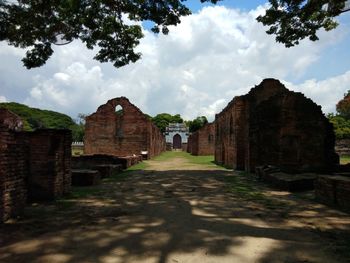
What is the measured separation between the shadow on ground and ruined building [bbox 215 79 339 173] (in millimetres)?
6860

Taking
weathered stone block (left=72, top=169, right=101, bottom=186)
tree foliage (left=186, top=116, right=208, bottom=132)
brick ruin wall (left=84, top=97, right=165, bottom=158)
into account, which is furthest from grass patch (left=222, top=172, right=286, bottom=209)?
tree foliage (left=186, top=116, right=208, bottom=132)

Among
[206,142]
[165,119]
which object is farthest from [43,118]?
[206,142]

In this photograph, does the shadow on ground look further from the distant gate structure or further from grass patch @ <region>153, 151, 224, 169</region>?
the distant gate structure

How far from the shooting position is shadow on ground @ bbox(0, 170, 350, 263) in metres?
4.77

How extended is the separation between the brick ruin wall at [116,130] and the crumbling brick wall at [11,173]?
95.9 feet

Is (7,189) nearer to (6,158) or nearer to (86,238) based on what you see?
(6,158)

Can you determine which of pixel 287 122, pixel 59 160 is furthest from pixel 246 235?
pixel 287 122

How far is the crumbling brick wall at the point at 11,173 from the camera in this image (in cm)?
652

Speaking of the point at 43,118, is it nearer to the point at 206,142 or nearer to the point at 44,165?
the point at 206,142

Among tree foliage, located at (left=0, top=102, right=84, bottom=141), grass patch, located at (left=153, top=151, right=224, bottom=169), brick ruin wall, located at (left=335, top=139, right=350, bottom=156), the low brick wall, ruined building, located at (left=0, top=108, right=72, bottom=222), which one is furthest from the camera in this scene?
tree foliage, located at (left=0, top=102, right=84, bottom=141)

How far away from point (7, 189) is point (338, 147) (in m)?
36.7

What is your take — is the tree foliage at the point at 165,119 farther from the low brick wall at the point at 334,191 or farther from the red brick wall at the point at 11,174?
the red brick wall at the point at 11,174

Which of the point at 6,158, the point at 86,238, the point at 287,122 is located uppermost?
the point at 287,122

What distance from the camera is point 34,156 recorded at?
908 centimetres
